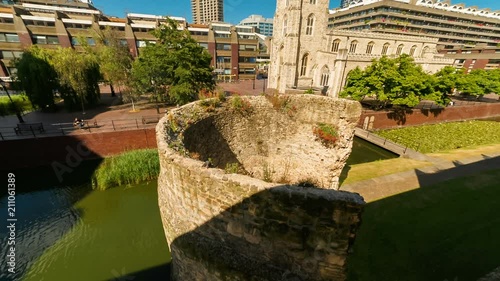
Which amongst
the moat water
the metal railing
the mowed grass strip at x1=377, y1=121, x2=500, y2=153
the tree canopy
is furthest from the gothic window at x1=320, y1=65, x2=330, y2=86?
the moat water

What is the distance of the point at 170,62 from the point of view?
20453 mm

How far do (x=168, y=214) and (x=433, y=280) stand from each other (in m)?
8.89

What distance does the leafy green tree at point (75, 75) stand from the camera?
66.3 feet

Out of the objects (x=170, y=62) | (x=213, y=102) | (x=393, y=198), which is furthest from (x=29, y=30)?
(x=393, y=198)

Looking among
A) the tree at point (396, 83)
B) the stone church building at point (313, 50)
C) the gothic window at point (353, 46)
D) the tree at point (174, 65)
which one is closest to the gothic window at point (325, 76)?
the stone church building at point (313, 50)

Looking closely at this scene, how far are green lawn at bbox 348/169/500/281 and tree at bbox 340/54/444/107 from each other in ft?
43.5

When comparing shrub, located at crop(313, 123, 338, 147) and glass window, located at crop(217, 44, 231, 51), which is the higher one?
glass window, located at crop(217, 44, 231, 51)

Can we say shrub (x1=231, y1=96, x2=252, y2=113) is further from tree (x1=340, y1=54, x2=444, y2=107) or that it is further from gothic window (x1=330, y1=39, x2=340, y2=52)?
gothic window (x1=330, y1=39, x2=340, y2=52)

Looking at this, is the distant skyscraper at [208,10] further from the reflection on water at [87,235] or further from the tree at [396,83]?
the reflection on water at [87,235]

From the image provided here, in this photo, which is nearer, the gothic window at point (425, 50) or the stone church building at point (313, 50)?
the stone church building at point (313, 50)

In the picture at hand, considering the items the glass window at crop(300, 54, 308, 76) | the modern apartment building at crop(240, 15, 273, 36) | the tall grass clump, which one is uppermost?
the modern apartment building at crop(240, 15, 273, 36)

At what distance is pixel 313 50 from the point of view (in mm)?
32344

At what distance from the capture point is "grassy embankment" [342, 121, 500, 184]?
14.7m

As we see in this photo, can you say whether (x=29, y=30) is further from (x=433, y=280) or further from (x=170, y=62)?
(x=433, y=280)
